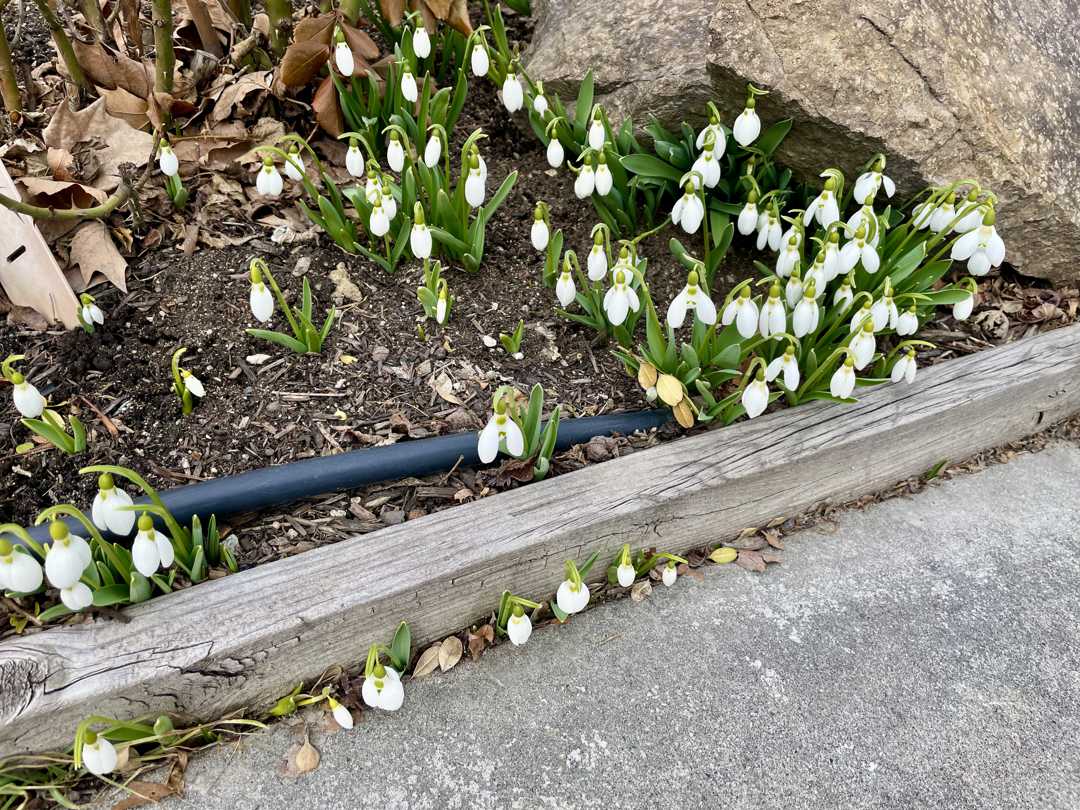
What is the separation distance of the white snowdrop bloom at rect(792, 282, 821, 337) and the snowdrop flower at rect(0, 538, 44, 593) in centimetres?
149

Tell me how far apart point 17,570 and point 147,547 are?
184mm

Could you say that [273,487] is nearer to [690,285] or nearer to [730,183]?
[690,285]

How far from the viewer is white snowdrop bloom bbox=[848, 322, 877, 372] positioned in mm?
1750

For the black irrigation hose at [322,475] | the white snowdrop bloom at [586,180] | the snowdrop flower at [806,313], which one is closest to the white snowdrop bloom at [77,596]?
the black irrigation hose at [322,475]

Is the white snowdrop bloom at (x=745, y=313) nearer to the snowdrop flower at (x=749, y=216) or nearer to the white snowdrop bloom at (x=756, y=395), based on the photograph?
the white snowdrop bloom at (x=756, y=395)

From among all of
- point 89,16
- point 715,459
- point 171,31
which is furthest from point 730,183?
point 89,16

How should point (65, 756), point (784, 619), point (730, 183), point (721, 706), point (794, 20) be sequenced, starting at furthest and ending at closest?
1. point (730, 183)
2. point (794, 20)
3. point (784, 619)
4. point (721, 706)
5. point (65, 756)

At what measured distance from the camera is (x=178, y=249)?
2.13 m

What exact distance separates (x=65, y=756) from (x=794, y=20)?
2282mm

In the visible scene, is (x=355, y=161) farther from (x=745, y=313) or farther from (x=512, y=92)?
(x=745, y=313)

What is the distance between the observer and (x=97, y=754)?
127 cm

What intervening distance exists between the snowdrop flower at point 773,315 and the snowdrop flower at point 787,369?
0.20 ft

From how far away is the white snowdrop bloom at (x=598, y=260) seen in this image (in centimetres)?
178

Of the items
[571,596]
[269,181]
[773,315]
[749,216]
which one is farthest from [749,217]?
[269,181]
